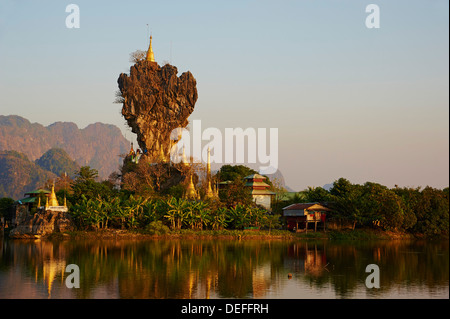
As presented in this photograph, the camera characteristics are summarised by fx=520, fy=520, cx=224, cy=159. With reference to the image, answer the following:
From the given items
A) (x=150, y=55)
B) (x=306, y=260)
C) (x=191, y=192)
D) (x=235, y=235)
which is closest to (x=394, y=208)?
(x=235, y=235)

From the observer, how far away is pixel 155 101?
82438 millimetres

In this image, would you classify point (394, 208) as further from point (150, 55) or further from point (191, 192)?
point (150, 55)

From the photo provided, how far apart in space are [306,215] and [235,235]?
9.49 m

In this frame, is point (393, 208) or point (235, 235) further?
point (393, 208)

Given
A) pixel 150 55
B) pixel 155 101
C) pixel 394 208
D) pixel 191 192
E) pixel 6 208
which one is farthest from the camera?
pixel 150 55

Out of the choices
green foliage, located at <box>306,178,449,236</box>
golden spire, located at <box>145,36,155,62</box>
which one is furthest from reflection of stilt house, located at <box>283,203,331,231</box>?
golden spire, located at <box>145,36,155,62</box>

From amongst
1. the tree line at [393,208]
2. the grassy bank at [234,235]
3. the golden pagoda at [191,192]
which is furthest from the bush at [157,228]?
the tree line at [393,208]

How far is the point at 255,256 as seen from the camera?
3800 cm

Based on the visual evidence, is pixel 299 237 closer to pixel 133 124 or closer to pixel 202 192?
pixel 202 192

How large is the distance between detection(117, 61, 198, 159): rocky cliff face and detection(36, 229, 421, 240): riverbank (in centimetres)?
3099

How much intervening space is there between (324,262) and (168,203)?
65.7ft

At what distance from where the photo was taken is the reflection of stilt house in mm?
56625

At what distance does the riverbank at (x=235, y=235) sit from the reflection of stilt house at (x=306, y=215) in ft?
6.23
